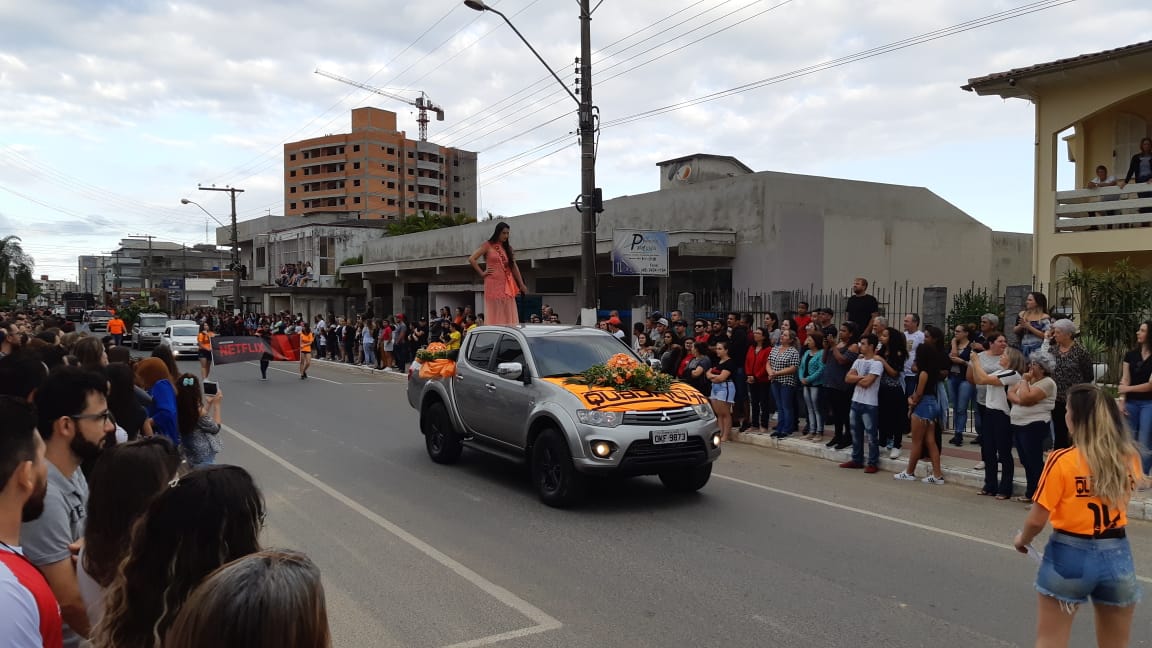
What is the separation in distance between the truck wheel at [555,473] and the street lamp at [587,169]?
8.10m

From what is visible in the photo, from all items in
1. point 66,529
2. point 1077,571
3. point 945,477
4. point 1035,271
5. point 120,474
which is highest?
point 1035,271

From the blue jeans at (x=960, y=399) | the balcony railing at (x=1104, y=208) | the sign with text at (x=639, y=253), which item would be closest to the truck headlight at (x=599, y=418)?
the blue jeans at (x=960, y=399)

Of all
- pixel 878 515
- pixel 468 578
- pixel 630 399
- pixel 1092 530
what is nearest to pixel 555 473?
pixel 630 399

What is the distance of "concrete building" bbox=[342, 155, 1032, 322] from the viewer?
68.0 feet

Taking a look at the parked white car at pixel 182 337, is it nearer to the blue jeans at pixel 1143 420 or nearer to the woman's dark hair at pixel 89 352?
the woman's dark hair at pixel 89 352

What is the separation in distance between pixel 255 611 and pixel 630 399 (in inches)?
257

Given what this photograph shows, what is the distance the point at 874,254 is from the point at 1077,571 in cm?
1937

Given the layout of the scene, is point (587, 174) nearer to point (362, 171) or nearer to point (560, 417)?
point (560, 417)

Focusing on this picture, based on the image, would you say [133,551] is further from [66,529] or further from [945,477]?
[945,477]

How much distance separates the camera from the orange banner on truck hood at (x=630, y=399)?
786 centimetres

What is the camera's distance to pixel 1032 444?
8180 mm

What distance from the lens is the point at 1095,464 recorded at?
3.87 metres

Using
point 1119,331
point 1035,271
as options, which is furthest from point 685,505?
point 1035,271

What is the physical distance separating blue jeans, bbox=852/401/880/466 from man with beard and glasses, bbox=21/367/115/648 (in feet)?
27.8
